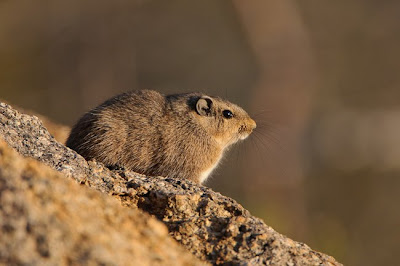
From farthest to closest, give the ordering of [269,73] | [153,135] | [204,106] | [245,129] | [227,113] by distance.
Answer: [269,73], [245,129], [227,113], [204,106], [153,135]

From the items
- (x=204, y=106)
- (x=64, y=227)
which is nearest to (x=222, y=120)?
(x=204, y=106)

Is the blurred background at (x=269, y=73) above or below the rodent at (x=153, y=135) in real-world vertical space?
above

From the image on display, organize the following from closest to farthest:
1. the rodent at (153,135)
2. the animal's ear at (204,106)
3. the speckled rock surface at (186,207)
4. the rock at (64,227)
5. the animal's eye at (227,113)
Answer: the rock at (64,227)
the speckled rock surface at (186,207)
the rodent at (153,135)
the animal's ear at (204,106)
the animal's eye at (227,113)

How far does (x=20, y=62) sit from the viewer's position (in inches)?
875

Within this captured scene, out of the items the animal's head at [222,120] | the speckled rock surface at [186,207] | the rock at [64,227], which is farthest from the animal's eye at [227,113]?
the rock at [64,227]

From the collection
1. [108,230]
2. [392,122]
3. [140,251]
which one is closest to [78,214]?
[108,230]

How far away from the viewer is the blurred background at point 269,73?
18.8 m

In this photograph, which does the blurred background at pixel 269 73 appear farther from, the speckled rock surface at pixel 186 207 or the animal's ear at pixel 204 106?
the speckled rock surface at pixel 186 207

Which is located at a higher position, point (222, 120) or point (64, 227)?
point (222, 120)

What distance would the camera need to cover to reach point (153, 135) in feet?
20.0

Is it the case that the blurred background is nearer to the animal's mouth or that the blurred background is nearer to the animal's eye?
the animal's mouth

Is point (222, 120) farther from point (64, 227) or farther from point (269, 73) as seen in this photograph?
point (269, 73)

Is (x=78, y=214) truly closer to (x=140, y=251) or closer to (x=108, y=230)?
(x=108, y=230)

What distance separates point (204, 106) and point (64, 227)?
4477mm
